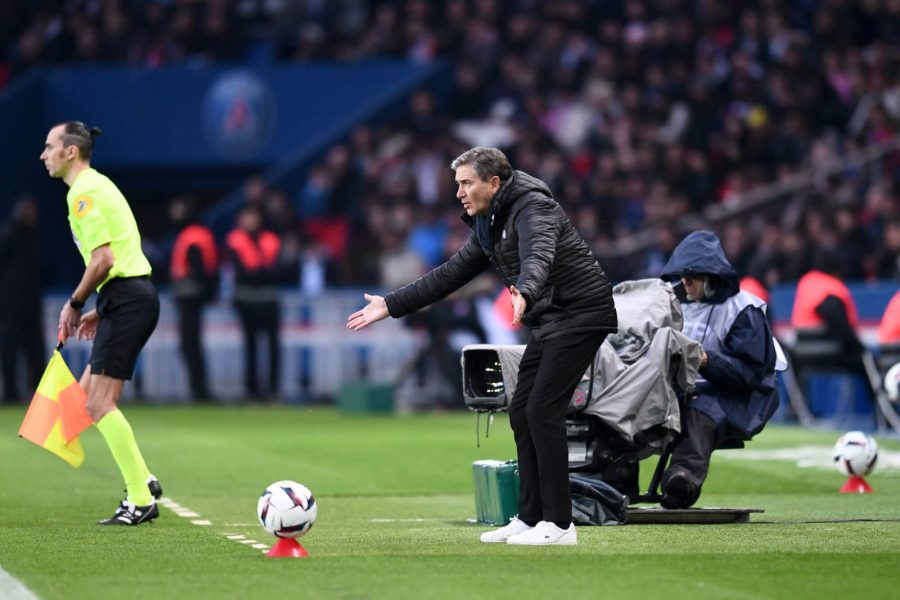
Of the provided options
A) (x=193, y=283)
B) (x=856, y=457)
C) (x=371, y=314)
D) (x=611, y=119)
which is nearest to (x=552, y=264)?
(x=371, y=314)

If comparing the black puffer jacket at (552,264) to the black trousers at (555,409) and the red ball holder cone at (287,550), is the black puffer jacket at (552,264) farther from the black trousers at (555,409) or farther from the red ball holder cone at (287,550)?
the red ball holder cone at (287,550)

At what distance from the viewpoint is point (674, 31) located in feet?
94.4

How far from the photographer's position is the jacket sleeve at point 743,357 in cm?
1115

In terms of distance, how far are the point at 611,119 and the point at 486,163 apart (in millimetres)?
18914

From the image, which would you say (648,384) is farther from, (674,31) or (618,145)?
(674,31)

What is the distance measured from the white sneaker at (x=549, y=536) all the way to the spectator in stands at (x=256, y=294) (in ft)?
54.6

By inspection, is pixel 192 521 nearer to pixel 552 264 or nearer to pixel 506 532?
pixel 506 532

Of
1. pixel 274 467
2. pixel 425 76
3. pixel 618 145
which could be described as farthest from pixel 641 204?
pixel 274 467

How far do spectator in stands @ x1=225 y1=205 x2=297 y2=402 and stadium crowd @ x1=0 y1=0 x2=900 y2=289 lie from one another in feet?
2.84

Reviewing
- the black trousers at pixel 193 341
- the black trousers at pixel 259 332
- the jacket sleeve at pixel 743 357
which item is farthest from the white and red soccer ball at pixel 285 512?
the black trousers at pixel 259 332

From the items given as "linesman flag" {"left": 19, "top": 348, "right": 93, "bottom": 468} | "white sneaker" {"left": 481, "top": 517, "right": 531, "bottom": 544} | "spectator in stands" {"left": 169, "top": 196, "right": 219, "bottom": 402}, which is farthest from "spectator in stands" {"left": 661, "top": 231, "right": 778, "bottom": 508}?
"spectator in stands" {"left": 169, "top": 196, "right": 219, "bottom": 402}

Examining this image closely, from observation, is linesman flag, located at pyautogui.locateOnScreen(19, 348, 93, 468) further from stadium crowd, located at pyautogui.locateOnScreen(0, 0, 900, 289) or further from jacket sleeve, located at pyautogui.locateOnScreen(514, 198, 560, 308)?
stadium crowd, located at pyautogui.locateOnScreen(0, 0, 900, 289)

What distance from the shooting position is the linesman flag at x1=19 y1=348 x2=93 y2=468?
11.3 meters

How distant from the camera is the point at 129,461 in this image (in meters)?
11.0
